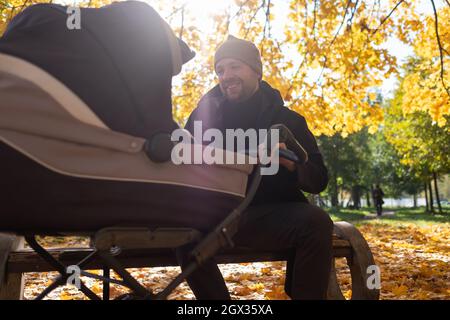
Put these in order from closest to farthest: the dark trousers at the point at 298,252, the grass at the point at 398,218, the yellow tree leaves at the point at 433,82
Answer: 1. the dark trousers at the point at 298,252
2. the yellow tree leaves at the point at 433,82
3. the grass at the point at 398,218

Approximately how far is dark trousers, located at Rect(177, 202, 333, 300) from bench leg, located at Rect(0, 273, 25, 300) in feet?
3.27

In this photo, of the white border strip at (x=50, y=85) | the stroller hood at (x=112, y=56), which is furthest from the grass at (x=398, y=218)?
the white border strip at (x=50, y=85)

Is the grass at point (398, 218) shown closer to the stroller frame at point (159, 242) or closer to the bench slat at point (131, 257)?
the bench slat at point (131, 257)

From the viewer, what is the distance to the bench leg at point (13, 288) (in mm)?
2523

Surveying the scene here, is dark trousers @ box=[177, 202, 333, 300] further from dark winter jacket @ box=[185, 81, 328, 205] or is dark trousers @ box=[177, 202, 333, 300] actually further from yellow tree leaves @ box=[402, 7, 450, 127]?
yellow tree leaves @ box=[402, 7, 450, 127]

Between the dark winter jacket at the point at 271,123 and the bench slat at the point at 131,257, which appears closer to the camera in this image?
the bench slat at the point at 131,257

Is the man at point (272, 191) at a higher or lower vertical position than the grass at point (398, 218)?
higher

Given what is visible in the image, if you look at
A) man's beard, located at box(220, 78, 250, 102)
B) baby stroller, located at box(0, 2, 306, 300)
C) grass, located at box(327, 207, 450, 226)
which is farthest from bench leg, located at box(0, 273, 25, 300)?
grass, located at box(327, 207, 450, 226)

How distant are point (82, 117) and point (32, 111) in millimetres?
163

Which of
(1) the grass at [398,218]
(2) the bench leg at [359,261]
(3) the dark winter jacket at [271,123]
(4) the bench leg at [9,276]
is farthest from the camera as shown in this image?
(1) the grass at [398,218]

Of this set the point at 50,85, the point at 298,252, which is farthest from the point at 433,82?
the point at 50,85

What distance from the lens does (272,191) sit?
2713 millimetres

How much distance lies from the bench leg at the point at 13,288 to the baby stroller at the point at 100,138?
991mm
